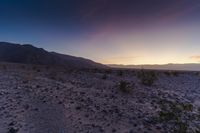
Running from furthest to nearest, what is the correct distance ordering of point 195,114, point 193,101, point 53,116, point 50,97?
point 193,101
point 50,97
point 195,114
point 53,116

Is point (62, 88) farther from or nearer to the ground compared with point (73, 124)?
farther from the ground

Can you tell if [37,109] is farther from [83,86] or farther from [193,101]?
[193,101]

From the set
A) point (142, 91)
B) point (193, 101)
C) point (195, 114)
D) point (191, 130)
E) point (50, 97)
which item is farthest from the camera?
point (142, 91)

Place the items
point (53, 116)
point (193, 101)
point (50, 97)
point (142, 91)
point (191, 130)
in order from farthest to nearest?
point (142, 91), point (193, 101), point (50, 97), point (53, 116), point (191, 130)

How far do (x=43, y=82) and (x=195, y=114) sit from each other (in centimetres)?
1232

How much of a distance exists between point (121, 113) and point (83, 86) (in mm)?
6567

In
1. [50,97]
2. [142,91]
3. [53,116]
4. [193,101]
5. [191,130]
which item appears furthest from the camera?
[142,91]

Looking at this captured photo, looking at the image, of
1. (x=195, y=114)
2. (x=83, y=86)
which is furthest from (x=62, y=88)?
(x=195, y=114)

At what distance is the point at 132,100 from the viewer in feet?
53.6

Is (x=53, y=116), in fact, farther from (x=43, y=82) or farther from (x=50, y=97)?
(x=43, y=82)

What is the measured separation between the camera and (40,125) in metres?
12.1

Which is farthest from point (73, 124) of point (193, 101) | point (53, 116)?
point (193, 101)

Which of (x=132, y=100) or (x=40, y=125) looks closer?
(x=40, y=125)

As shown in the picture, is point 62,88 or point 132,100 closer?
point 132,100
